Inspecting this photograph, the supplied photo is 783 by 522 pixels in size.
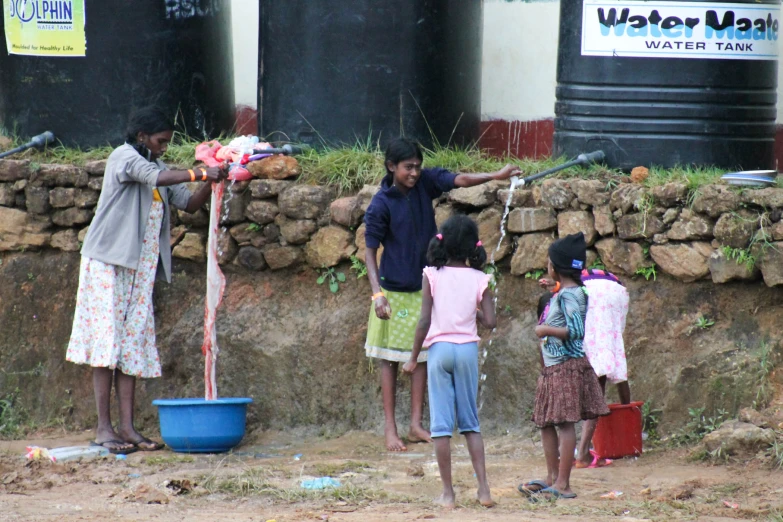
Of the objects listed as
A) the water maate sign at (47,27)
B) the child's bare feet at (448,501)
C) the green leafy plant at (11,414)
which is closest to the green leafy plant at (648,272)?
the child's bare feet at (448,501)

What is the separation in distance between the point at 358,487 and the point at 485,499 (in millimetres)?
617

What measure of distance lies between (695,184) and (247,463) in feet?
8.19

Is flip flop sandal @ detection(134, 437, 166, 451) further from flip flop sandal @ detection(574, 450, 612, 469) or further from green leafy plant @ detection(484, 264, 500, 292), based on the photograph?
flip flop sandal @ detection(574, 450, 612, 469)

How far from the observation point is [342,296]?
20.3ft

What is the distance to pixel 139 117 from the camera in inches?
222

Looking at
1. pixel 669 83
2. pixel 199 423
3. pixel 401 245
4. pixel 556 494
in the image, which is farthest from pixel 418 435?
pixel 669 83

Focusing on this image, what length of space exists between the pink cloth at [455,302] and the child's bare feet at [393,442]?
117 centimetres

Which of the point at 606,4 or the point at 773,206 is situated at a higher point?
the point at 606,4

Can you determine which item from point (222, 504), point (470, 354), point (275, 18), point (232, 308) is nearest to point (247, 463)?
point (222, 504)

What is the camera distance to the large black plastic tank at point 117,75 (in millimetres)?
6589

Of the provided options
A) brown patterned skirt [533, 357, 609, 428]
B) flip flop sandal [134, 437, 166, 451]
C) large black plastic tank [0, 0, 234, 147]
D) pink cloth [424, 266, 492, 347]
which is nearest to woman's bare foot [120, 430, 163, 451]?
flip flop sandal [134, 437, 166, 451]

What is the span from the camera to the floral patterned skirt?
5.67 metres

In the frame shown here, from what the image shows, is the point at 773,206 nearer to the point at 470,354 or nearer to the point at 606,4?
the point at 606,4

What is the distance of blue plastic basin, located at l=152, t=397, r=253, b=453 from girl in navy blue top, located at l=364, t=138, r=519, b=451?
2.50 ft
